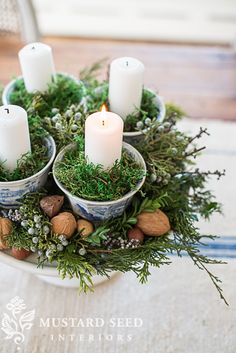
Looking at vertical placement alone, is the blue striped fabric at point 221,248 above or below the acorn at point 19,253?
below

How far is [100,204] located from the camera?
60cm

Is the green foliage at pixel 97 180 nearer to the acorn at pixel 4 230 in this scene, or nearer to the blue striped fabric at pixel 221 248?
the acorn at pixel 4 230

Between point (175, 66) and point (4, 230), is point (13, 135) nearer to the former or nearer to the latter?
point (4, 230)

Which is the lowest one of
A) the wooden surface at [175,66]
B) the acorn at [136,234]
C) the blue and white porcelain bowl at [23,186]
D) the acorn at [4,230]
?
the wooden surface at [175,66]

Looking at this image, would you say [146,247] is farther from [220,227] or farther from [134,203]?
[220,227]

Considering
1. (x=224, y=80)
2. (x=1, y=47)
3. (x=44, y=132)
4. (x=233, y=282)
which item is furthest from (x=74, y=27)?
(x=233, y=282)

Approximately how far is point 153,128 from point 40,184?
0.64ft

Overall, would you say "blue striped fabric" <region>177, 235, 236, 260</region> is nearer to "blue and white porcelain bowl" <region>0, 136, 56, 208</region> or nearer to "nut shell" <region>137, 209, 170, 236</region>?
"nut shell" <region>137, 209, 170, 236</region>

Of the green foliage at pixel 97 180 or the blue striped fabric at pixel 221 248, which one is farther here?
the blue striped fabric at pixel 221 248

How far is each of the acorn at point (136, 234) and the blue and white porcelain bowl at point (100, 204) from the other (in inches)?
1.3

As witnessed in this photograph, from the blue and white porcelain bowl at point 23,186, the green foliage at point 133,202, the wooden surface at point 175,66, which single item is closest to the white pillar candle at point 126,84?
the green foliage at point 133,202

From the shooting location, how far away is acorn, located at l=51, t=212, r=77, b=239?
618 mm

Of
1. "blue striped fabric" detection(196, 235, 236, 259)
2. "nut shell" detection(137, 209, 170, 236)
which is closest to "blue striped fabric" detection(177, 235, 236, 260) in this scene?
"blue striped fabric" detection(196, 235, 236, 259)

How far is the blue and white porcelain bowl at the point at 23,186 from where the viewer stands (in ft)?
2.02
